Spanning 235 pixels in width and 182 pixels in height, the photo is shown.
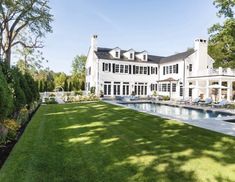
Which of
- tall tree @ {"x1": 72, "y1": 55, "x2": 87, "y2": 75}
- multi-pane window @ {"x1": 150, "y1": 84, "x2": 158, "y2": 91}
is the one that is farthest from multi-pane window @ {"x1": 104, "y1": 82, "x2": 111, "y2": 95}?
tall tree @ {"x1": 72, "y1": 55, "x2": 87, "y2": 75}

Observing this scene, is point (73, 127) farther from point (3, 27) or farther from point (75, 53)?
point (75, 53)

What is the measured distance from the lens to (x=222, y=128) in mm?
9977

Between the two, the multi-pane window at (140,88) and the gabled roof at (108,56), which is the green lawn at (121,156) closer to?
the gabled roof at (108,56)

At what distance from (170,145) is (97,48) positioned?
31.0m

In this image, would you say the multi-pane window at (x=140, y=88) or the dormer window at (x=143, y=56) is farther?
the dormer window at (x=143, y=56)

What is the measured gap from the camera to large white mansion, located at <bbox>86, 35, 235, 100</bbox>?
31.8 metres

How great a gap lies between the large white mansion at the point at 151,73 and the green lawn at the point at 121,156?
72.3 feet

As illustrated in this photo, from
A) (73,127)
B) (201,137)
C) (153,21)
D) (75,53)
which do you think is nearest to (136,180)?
(201,137)

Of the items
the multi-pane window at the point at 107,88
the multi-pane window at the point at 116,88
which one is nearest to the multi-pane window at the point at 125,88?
the multi-pane window at the point at 116,88

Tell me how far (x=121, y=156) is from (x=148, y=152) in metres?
0.91

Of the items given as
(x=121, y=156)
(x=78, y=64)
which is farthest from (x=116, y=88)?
(x=78, y=64)

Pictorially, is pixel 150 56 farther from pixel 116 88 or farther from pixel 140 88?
pixel 116 88

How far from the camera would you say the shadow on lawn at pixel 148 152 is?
16.9 ft

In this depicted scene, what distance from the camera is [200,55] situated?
3203cm
